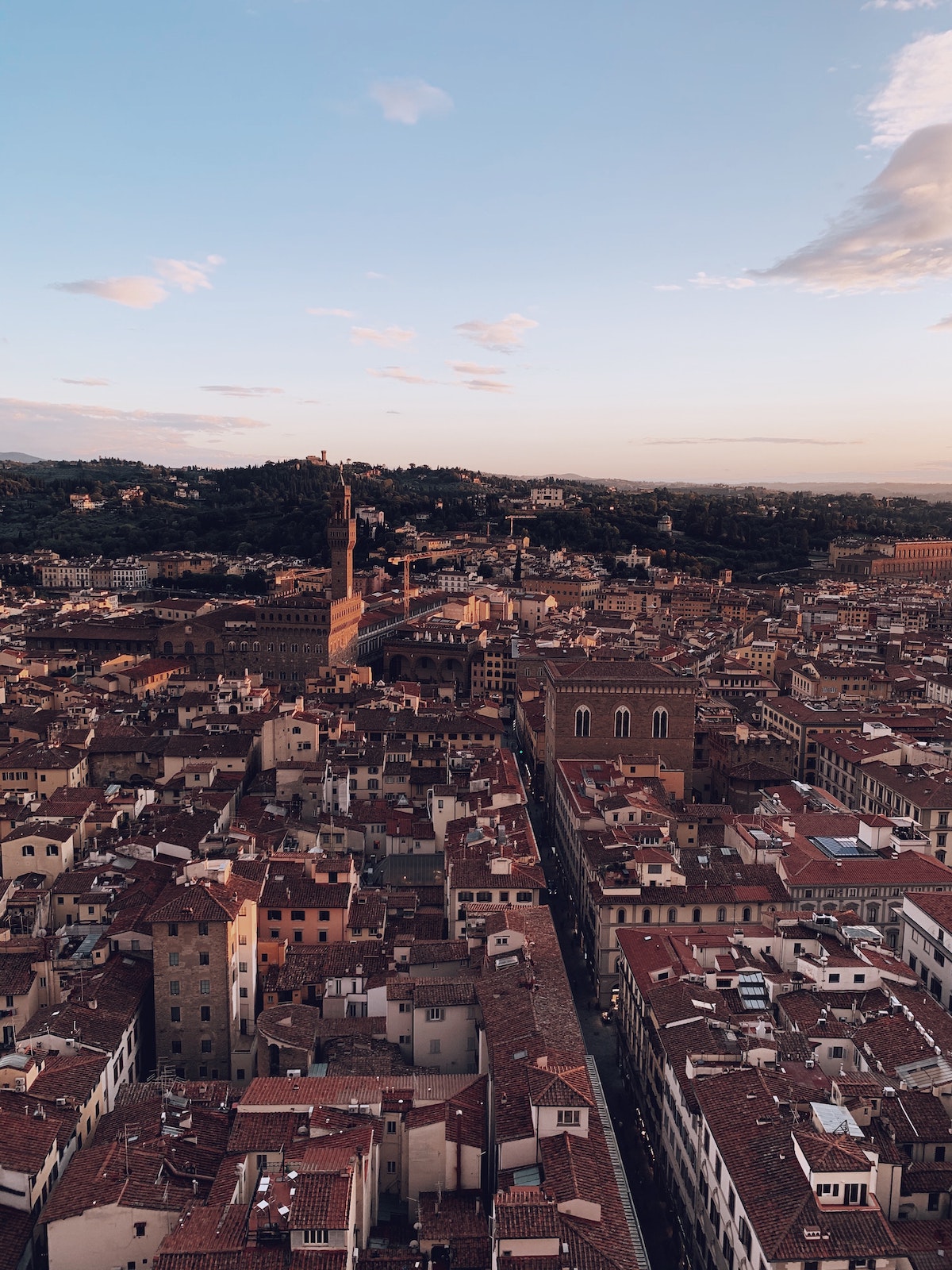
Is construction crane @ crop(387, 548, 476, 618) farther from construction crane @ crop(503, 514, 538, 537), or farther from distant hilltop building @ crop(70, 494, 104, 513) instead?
distant hilltop building @ crop(70, 494, 104, 513)

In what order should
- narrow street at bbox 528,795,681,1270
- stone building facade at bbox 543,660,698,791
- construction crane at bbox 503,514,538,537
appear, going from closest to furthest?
narrow street at bbox 528,795,681,1270 → stone building facade at bbox 543,660,698,791 → construction crane at bbox 503,514,538,537

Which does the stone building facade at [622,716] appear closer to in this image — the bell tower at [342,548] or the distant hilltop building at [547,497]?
the bell tower at [342,548]

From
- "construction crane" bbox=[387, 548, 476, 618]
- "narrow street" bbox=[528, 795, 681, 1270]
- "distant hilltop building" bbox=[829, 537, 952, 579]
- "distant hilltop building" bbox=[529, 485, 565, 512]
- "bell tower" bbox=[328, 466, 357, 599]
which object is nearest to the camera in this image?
"narrow street" bbox=[528, 795, 681, 1270]

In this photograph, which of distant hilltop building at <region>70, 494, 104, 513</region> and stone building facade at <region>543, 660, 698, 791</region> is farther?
distant hilltop building at <region>70, 494, 104, 513</region>

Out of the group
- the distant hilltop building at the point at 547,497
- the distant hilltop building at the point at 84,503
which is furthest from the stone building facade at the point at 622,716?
the distant hilltop building at the point at 84,503

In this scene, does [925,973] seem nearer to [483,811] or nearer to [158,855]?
[483,811]

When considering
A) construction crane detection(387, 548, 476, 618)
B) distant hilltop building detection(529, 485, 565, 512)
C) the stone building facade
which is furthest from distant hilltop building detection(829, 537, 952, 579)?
the stone building facade
